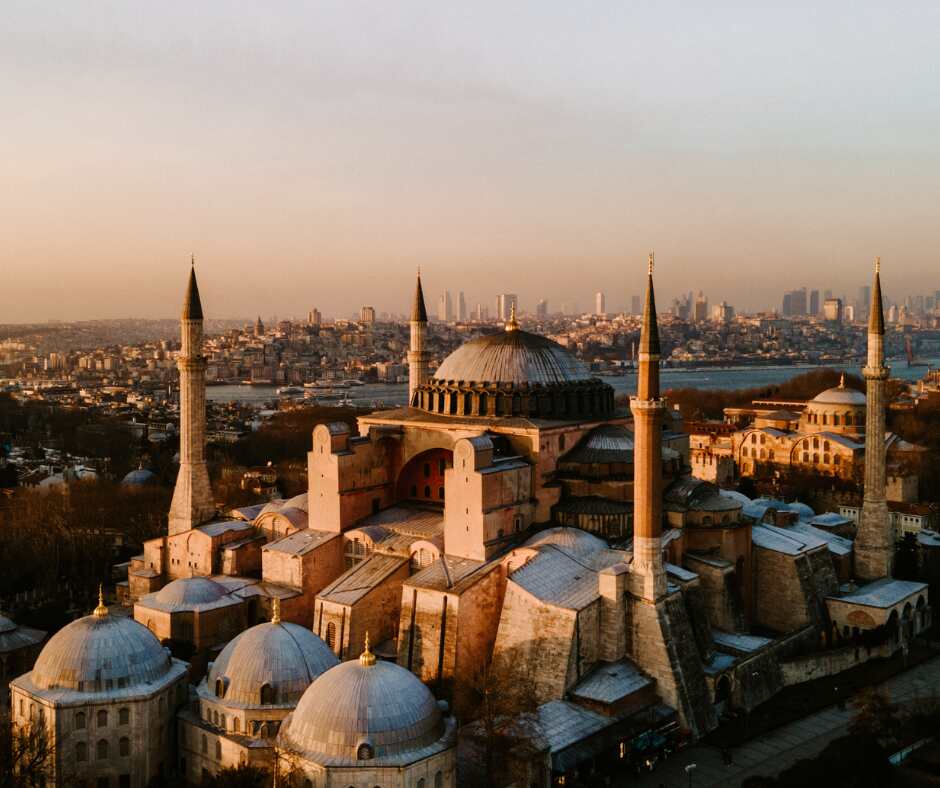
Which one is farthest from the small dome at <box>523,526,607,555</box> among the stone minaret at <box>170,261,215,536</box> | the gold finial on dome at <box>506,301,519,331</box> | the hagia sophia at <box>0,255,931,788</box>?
the stone minaret at <box>170,261,215,536</box>

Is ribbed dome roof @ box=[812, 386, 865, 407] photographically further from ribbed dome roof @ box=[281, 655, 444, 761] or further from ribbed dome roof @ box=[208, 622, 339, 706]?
ribbed dome roof @ box=[281, 655, 444, 761]

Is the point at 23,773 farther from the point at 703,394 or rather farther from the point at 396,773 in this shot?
the point at 703,394

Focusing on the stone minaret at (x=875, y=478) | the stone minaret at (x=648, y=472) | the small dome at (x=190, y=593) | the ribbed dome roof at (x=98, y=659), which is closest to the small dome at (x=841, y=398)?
the stone minaret at (x=875, y=478)

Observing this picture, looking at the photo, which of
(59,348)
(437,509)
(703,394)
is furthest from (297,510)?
(59,348)

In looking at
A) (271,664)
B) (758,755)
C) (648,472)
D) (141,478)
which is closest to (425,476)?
(648,472)

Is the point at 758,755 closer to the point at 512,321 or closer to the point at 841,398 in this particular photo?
the point at 512,321

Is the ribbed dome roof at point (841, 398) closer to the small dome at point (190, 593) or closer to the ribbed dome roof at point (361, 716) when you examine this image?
the small dome at point (190, 593)
